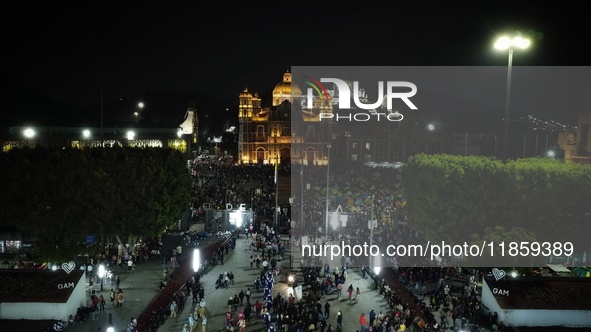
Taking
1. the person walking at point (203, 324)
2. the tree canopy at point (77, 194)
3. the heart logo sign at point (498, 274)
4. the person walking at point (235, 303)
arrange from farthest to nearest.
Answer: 1. the tree canopy at point (77, 194)
2. the person walking at point (235, 303)
3. the heart logo sign at point (498, 274)
4. the person walking at point (203, 324)

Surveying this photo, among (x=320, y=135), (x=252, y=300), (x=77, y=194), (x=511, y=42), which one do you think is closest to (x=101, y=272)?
(x=77, y=194)

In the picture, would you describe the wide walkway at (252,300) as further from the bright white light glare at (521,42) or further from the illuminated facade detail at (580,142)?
the illuminated facade detail at (580,142)

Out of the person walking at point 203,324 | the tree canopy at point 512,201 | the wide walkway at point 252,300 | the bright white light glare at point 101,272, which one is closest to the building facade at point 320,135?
the tree canopy at point 512,201

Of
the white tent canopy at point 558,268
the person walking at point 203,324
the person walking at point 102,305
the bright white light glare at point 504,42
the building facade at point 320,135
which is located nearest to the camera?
the person walking at point 203,324

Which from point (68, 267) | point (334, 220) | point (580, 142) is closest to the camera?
point (68, 267)

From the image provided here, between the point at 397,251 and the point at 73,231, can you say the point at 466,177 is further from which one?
the point at 73,231

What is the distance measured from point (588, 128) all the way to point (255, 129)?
6095cm

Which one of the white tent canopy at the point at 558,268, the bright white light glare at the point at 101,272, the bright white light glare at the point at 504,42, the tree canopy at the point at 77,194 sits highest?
the bright white light glare at the point at 504,42

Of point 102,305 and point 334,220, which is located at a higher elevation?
point 334,220

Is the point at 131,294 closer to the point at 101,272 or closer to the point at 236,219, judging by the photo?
the point at 101,272

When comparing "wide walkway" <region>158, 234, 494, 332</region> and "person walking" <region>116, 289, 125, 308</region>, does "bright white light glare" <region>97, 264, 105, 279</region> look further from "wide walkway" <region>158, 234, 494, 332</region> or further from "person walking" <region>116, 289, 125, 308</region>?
"wide walkway" <region>158, 234, 494, 332</region>

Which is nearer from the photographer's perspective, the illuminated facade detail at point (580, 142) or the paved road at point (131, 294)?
the paved road at point (131, 294)

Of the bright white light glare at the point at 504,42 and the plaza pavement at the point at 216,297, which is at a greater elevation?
the bright white light glare at the point at 504,42

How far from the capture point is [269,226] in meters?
36.1
